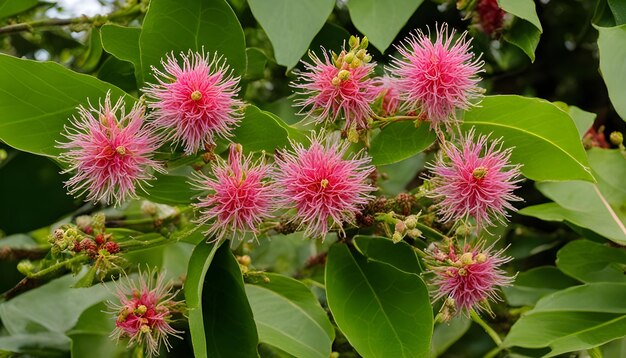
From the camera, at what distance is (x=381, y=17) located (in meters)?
1.15

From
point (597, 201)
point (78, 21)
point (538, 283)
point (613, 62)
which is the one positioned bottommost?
point (538, 283)

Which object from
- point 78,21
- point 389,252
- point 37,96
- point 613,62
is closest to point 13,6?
point 78,21

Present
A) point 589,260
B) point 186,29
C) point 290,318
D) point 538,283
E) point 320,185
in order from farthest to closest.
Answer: point 538,283
point 589,260
point 290,318
point 186,29
point 320,185

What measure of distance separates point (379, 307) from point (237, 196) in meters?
0.28

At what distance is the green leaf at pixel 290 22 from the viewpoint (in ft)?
3.49

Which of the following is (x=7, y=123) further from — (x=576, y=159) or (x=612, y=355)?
(x=612, y=355)

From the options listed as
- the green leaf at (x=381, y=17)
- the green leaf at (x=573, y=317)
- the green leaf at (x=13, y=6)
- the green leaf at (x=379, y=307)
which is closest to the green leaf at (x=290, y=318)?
the green leaf at (x=379, y=307)

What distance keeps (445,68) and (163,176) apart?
450 millimetres

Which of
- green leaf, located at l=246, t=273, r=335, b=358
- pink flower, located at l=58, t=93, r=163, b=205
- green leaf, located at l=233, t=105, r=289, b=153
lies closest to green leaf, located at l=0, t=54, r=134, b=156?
pink flower, located at l=58, t=93, r=163, b=205

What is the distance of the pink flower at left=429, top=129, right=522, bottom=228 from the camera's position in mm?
1039

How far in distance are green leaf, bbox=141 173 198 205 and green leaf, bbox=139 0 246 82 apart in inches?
6.0

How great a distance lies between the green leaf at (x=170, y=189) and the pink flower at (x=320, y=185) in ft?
0.62

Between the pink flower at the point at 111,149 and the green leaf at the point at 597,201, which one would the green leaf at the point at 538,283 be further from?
the pink flower at the point at 111,149

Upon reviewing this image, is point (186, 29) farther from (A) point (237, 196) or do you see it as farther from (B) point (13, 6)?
(B) point (13, 6)
